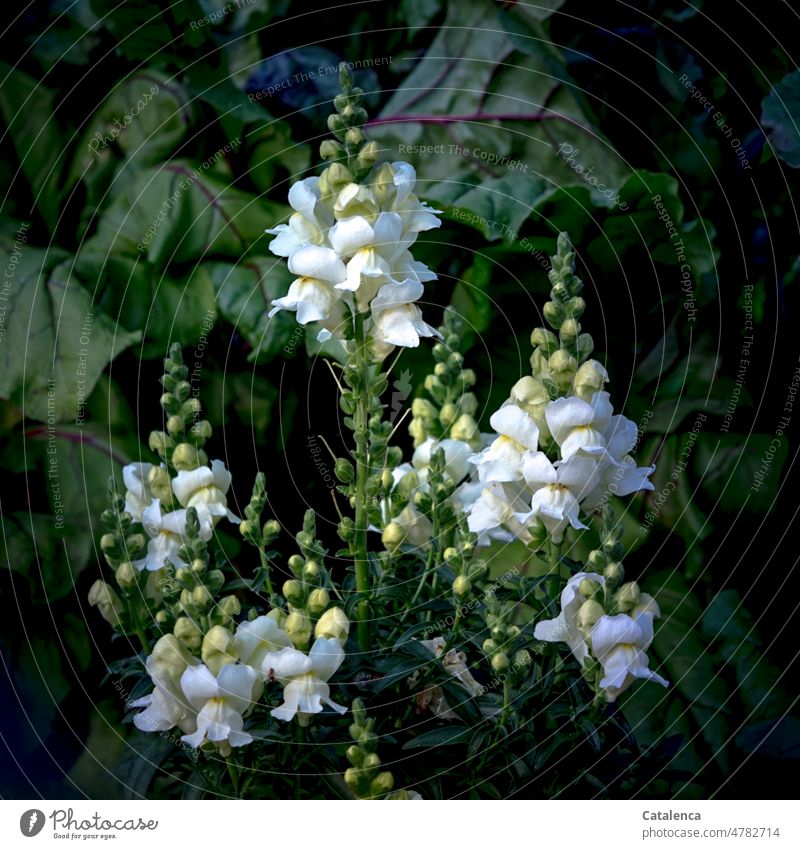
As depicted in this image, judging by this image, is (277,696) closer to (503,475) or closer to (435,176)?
(503,475)

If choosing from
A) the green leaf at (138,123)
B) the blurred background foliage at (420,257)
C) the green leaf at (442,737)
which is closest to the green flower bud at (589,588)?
the green leaf at (442,737)

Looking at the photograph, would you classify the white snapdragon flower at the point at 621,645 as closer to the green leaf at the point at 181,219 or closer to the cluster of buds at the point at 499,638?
the cluster of buds at the point at 499,638

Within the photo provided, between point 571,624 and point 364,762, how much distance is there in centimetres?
18

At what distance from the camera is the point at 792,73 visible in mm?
1344

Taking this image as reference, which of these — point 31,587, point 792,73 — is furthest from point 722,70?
point 31,587

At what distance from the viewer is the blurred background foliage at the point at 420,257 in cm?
135

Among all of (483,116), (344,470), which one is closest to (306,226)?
(344,470)

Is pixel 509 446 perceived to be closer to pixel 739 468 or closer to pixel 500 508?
pixel 500 508

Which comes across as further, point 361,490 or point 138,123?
point 138,123

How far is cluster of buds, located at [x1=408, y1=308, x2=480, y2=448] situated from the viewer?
104 cm

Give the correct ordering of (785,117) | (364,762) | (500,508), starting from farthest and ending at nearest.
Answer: (785,117) → (500,508) → (364,762)

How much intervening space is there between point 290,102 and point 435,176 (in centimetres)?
18

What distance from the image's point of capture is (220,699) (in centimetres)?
87

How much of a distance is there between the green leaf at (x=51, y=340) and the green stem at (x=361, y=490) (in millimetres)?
516
